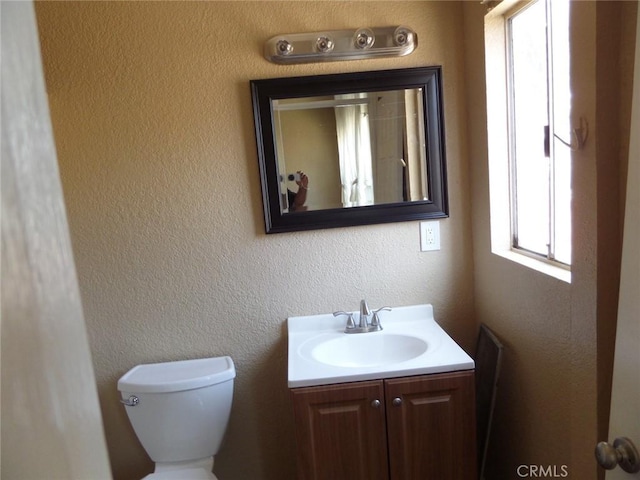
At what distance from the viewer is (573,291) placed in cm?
106

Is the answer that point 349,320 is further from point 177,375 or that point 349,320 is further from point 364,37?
point 364,37

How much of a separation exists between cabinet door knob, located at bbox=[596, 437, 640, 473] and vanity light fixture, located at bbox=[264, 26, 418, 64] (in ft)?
4.71

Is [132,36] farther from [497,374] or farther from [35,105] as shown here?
[497,374]

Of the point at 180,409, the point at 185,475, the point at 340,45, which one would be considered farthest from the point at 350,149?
the point at 185,475

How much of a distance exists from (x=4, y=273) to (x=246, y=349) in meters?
1.58

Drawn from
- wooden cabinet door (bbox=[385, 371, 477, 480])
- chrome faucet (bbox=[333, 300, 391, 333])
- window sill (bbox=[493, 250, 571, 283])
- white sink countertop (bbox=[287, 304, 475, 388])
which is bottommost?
wooden cabinet door (bbox=[385, 371, 477, 480])

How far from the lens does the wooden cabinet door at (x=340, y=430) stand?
137 centimetres

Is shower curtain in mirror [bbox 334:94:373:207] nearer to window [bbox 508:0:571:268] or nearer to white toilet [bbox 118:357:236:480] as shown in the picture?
window [bbox 508:0:571:268]

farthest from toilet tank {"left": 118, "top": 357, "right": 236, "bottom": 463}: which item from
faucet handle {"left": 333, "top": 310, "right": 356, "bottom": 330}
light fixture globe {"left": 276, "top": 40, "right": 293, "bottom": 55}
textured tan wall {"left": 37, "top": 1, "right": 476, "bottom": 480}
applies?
light fixture globe {"left": 276, "top": 40, "right": 293, "bottom": 55}

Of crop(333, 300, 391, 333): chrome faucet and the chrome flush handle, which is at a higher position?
crop(333, 300, 391, 333): chrome faucet
